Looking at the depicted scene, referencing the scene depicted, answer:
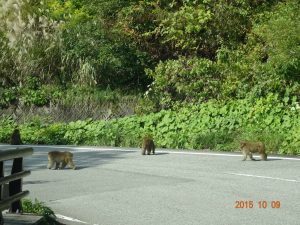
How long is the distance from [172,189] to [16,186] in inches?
197

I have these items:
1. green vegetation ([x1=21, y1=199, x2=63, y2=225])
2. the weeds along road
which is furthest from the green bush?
green vegetation ([x1=21, y1=199, x2=63, y2=225])

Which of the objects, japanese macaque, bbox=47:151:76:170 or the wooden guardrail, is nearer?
the wooden guardrail

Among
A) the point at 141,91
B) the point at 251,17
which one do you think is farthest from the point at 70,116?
the point at 251,17

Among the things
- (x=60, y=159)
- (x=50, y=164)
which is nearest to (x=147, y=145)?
(x=60, y=159)

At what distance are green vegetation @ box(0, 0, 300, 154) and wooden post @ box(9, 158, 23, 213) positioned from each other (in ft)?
38.5

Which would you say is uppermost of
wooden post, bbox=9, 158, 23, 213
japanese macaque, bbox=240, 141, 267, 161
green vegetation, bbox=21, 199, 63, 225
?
japanese macaque, bbox=240, 141, 267, 161

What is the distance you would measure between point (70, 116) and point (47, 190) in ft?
57.1

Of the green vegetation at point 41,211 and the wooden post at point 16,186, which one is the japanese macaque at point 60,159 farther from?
the wooden post at point 16,186

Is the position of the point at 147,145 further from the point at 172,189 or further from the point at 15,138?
the point at 172,189

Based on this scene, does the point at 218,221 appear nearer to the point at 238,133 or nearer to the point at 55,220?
the point at 55,220

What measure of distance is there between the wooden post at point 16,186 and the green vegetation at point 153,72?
11748 millimetres

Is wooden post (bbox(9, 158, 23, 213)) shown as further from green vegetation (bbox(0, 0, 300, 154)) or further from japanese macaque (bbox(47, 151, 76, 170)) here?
green vegetation (bbox(0, 0, 300, 154))

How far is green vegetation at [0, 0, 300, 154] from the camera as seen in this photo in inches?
931

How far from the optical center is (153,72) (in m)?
30.6
